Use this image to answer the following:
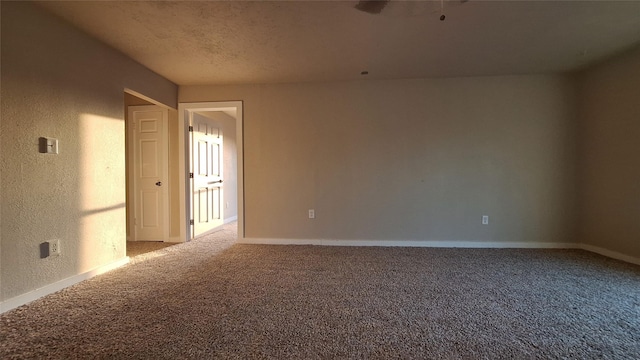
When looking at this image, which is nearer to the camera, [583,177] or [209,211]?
[583,177]

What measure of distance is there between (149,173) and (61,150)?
1.80m

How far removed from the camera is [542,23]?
2.39 m

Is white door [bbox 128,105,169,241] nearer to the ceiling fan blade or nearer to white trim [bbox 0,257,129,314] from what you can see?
white trim [bbox 0,257,129,314]

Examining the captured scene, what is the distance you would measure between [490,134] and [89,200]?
4.57m

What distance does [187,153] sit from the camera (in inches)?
157

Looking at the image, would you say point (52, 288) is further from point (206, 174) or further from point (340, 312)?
point (206, 174)

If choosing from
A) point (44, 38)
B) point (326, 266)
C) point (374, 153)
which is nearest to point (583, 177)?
point (374, 153)

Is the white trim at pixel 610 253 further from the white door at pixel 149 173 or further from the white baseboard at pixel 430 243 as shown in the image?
the white door at pixel 149 173

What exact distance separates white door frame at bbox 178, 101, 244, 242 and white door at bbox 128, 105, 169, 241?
0.23 m

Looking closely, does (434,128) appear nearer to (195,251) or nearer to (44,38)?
(195,251)

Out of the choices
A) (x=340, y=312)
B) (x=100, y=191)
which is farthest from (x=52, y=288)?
(x=340, y=312)

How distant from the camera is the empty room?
69.2 inches

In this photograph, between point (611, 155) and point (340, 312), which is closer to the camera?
point (340, 312)

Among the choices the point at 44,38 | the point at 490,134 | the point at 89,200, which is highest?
the point at 44,38
